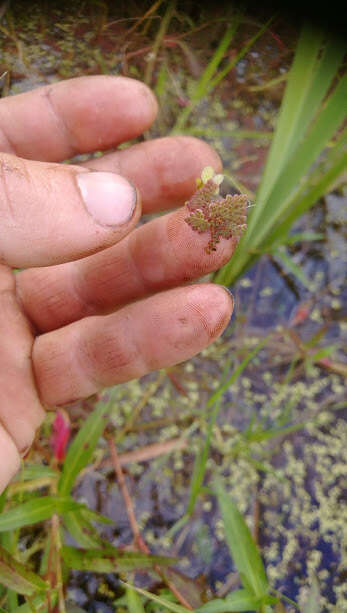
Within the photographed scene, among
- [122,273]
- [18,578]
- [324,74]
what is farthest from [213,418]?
[324,74]

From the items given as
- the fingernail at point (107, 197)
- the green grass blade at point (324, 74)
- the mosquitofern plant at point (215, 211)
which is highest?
the green grass blade at point (324, 74)

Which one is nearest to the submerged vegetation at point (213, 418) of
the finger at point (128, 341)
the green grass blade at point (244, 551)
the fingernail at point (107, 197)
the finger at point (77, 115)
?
the green grass blade at point (244, 551)

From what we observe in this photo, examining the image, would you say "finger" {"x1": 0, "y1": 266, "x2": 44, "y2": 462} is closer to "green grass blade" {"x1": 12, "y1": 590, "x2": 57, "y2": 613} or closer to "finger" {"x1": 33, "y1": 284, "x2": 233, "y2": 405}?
"finger" {"x1": 33, "y1": 284, "x2": 233, "y2": 405}

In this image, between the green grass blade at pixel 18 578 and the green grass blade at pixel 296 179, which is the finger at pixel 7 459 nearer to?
the green grass blade at pixel 18 578

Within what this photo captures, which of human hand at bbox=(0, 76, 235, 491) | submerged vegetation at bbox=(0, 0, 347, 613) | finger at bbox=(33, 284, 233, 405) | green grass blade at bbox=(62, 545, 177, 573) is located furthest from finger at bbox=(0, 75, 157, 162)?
green grass blade at bbox=(62, 545, 177, 573)

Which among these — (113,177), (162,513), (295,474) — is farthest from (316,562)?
(113,177)

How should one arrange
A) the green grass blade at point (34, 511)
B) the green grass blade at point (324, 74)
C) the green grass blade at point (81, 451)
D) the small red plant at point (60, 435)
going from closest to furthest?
the green grass blade at point (324, 74) → the green grass blade at point (34, 511) → the green grass blade at point (81, 451) → the small red plant at point (60, 435)

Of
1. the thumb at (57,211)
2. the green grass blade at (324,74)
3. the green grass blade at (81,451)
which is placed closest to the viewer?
the thumb at (57,211)
